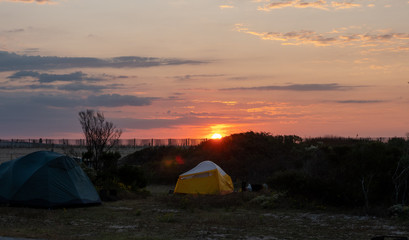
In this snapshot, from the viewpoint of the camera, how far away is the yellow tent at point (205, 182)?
76.8ft

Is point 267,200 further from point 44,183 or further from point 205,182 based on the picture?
point 44,183

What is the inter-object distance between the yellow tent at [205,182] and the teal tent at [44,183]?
20.0ft

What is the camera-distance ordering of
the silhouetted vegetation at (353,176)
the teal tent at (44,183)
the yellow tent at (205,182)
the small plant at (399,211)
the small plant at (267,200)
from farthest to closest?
1. the yellow tent at (205,182)
2. the small plant at (267,200)
3. the teal tent at (44,183)
4. the silhouetted vegetation at (353,176)
5. the small plant at (399,211)

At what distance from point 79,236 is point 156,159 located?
3372 centimetres

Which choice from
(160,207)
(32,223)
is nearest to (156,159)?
(160,207)

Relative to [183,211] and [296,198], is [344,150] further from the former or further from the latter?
[183,211]

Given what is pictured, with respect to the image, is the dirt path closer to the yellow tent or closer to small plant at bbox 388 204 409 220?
small plant at bbox 388 204 409 220

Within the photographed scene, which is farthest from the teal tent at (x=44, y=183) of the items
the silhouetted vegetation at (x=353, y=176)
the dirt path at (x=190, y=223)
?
the silhouetted vegetation at (x=353, y=176)

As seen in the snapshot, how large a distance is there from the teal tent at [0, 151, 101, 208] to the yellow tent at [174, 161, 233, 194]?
6095mm

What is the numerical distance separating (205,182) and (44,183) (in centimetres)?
849

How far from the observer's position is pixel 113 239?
11.2 meters

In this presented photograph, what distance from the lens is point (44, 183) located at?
17.6m

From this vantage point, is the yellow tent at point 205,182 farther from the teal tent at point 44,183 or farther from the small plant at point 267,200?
the teal tent at point 44,183

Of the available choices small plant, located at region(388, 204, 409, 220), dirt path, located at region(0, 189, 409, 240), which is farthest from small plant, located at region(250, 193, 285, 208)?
small plant, located at region(388, 204, 409, 220)
